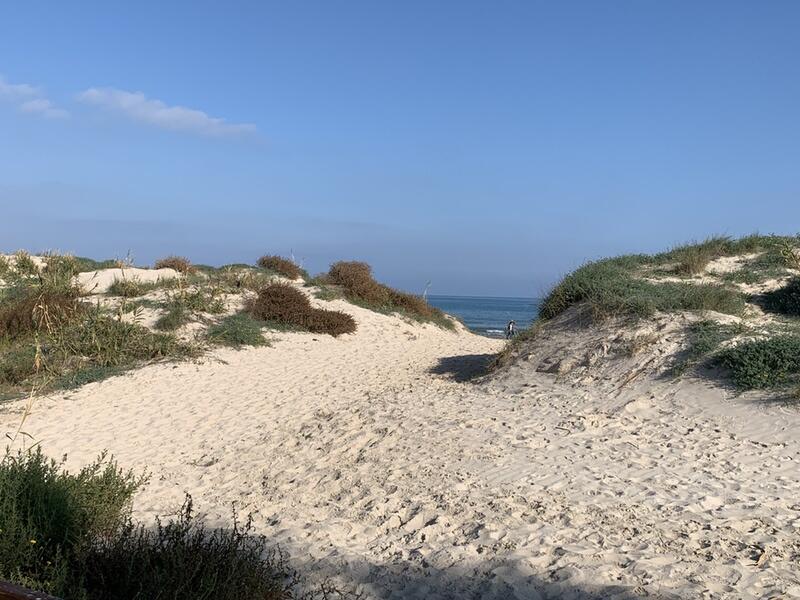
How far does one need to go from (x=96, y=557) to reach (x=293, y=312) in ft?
43.2

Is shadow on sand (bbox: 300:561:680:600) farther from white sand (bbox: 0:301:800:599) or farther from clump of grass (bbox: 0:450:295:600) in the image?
clump of grass (bbox: 0:450:295:600)

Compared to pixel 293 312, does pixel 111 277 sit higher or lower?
higher

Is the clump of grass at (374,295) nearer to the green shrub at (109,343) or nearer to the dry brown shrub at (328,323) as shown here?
the dry brown shrub at (328,323)

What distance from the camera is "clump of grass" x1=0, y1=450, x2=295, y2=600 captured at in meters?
3.44

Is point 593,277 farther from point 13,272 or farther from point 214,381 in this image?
point 13,272

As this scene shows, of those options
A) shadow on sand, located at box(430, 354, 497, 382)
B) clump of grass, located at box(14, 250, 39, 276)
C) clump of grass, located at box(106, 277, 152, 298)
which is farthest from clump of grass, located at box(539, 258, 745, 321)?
clump of grass, located at box(14, 250, 39, 276)

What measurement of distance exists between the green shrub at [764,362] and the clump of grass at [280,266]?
16.9 meters

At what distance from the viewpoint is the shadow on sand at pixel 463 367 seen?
11570 millimetres

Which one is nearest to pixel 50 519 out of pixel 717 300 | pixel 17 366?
pixel 17 366

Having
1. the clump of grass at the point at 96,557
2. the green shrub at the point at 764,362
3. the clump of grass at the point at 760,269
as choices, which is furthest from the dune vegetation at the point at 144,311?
the clump of grass at the point at 760,269

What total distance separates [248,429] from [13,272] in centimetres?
1357

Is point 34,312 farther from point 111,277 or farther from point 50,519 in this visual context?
point 50,519

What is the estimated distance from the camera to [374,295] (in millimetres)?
21469

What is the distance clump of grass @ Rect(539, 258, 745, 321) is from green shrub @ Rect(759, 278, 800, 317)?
0.48m
